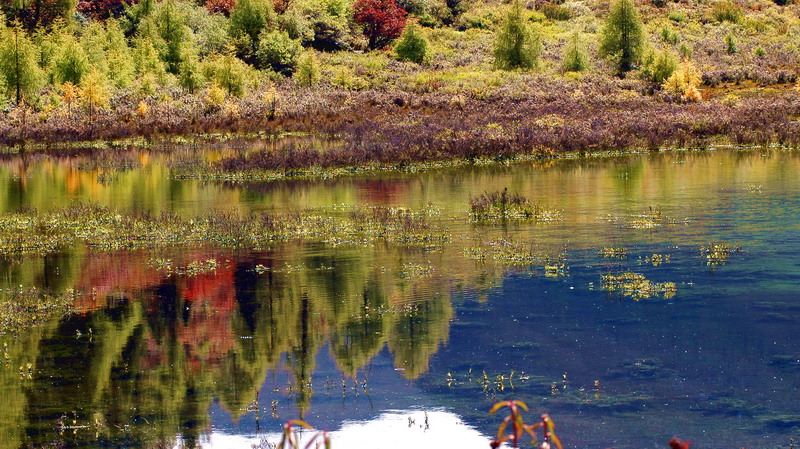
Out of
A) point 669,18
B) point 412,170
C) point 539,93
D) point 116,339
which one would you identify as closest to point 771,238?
point 116,339

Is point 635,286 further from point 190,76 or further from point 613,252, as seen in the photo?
point 190,76

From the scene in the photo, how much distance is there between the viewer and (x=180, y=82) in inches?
2795

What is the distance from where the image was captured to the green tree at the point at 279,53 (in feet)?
256

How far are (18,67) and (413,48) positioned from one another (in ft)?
106

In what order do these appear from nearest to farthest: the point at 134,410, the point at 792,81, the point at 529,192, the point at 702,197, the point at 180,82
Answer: the point at 134,410, the point at 702,197, the point at 529,192, the point at 792,81, the point at 180,82

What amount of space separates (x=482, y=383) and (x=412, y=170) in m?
27.0

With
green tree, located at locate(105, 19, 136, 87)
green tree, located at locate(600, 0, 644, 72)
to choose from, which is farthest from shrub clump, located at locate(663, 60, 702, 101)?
green tree, located at locate(105, 19, 136, 87)

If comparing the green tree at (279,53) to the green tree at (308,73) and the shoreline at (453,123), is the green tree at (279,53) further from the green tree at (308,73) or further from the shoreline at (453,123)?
the shoreline at (453,123)

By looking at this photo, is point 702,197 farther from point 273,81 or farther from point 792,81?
point 273,81

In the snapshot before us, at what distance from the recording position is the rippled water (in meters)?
11.4

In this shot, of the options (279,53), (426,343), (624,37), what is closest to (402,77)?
(279,53)

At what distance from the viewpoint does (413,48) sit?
272ft

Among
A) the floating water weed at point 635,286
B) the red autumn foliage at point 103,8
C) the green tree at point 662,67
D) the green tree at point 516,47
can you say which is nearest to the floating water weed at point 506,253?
the floating water weed at point 635,286

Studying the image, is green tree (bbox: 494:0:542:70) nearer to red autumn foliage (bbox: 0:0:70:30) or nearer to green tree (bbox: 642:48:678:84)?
green tree (bbox: 642:48:678:84)
